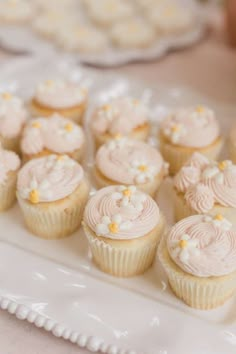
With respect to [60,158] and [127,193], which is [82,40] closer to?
[60,158]

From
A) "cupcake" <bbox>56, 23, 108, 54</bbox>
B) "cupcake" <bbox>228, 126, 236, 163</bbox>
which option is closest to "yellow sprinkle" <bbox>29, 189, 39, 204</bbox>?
"cupcake" <bbox>228, 126, 236, 163</bbox>

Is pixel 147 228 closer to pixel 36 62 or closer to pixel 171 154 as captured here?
pixel 171 154

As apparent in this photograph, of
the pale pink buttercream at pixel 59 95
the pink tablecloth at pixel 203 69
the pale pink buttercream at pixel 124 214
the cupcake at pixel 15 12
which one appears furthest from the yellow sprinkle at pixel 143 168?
the cupcake at pixel 15 12

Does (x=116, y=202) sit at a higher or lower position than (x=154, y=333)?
higher

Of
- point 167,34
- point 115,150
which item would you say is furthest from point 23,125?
point 167,34

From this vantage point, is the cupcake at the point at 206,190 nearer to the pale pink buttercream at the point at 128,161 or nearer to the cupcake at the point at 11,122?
the pale pink buttercream at the point at 128,161

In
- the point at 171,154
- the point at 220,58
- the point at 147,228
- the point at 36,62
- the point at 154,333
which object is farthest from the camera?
the point at 220,58

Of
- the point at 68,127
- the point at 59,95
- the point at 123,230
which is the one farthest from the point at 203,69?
the point at 123,230
